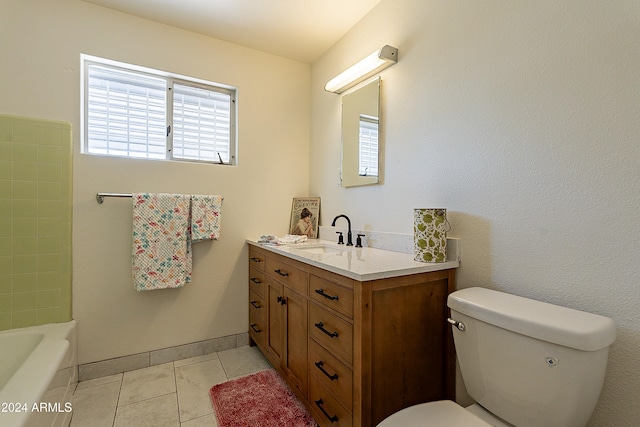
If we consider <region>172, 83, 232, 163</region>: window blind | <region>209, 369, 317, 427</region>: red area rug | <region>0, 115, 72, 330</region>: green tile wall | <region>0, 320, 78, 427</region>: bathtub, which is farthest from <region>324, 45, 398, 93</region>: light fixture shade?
<region>0, 320, 78, 427</region>: bathtub

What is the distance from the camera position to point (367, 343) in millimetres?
1075

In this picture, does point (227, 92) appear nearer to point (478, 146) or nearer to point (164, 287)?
point (164, 287)

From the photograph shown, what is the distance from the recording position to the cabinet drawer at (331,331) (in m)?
1.13

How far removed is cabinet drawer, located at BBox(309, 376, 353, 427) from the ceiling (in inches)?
88.7

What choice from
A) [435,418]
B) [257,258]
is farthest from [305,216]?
[435,418]

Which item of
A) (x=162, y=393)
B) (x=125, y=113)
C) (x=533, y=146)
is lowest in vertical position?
(x=162, y=393)

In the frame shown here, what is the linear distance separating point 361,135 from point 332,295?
120 cm

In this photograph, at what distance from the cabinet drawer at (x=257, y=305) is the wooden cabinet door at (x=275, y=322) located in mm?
105

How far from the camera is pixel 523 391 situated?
883 millimetres

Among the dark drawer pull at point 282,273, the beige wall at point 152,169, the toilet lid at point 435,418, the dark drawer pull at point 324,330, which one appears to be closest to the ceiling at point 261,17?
the beige wall at point 152,169

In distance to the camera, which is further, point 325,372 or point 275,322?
point 275,322

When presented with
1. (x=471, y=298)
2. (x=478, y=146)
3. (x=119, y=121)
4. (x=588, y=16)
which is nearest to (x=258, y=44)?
(x=119, y=121)

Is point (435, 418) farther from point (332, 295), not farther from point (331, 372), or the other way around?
point (332, 295)

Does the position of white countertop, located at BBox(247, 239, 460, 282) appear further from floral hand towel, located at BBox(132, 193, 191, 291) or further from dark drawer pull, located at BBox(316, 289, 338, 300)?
floral hand towel, located at BBox(132, 193, 191, 291)
